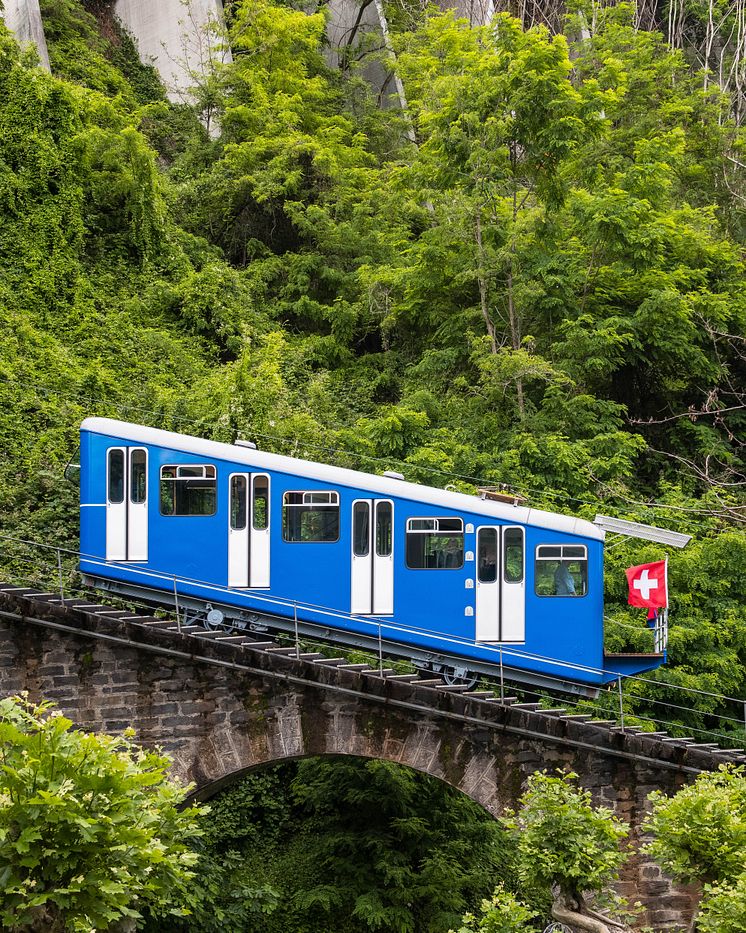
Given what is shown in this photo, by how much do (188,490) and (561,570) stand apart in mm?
5860

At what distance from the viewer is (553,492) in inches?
867

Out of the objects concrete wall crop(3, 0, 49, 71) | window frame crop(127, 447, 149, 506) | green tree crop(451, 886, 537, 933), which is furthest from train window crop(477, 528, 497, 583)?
concrete wall crop(3, 0, 49, 71)

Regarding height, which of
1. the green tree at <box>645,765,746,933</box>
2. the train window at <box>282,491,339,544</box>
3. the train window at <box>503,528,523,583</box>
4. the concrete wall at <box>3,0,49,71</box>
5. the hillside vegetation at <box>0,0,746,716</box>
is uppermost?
the concrete wall at <box>3,0,49,71</box>

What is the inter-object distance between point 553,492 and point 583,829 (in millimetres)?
11052

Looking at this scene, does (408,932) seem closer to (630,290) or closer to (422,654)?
(422,654)

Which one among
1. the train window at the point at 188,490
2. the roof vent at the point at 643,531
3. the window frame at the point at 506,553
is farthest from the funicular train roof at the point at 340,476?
the roof vent at the point at 643,531

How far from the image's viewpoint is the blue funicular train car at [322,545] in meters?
16.2

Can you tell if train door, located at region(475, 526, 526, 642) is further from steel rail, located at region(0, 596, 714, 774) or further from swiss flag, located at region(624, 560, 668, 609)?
swiss flag, located at region(624, 560, 668, 609)

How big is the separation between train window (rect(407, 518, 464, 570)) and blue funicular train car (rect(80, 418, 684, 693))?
0.05 ft

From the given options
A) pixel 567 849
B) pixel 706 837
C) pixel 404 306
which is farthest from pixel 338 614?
pixel 404 306

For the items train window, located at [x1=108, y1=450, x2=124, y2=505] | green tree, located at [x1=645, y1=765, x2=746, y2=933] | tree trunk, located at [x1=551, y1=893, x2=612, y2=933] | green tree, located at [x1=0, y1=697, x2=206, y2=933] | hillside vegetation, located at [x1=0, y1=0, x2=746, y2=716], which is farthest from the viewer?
hillside vegetation, located at [x1=0, y1=0, x2=746, y2=716]

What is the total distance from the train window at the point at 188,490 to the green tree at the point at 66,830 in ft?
25.3

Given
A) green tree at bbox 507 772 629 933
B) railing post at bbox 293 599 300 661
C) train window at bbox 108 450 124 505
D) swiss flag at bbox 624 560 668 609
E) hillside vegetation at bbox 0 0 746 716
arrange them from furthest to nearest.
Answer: hillside vegetation at bbox 0 0 746 716 < swiss flag at bbox 624 560 668 609 < train window at bbox 108 450 124 505 < railing post at bbox 293 599 300 661 < green tree at bbox 507 772 629 933

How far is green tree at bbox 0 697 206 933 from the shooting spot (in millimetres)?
8000
